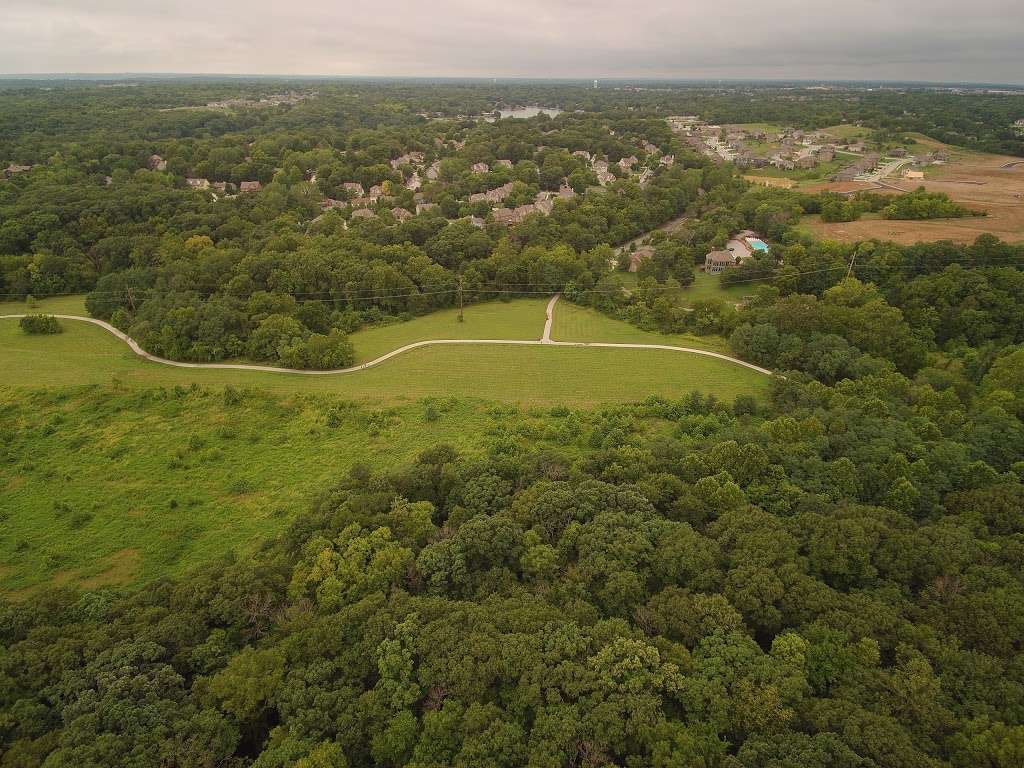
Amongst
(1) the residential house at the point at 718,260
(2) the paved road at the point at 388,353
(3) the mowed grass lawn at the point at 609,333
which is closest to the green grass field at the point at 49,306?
(2) the paved road at the point at 388,353

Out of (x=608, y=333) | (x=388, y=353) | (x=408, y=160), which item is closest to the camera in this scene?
(x=388, y=353)

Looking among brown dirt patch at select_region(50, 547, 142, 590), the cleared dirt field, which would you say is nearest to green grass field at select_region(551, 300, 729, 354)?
the cleared dirt field

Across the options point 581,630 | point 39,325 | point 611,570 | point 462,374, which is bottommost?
point 462,374

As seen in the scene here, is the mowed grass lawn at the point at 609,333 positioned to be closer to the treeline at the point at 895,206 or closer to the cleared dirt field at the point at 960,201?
the cleared dirt field at the point at 960,201

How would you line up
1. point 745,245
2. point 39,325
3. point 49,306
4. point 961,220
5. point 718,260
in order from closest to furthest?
point 39,325 < point 49,306 < point 961,220 < point 718,260 < point 745,245

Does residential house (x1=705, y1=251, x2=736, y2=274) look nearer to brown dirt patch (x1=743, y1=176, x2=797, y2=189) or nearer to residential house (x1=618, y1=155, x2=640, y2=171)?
brown dirt patch (x1=743, y1=176, x2=797, y2=189)

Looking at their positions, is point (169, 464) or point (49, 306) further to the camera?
point (49, 306)

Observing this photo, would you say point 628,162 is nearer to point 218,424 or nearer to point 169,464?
point 218,424

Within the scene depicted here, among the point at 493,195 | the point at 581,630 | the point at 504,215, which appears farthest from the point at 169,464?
the point at 493,195
